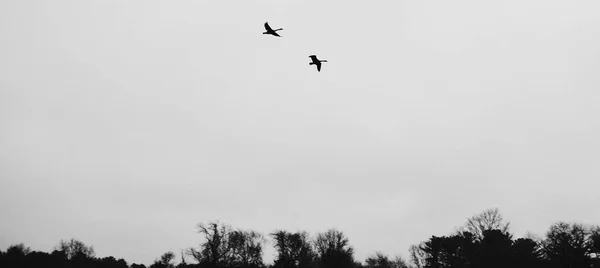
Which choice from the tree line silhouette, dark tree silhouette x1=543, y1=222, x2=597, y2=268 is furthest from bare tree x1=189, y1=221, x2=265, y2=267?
dark tree silhouette x1=543, y1=222, x2=597, y2=268

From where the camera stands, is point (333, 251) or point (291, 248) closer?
point (333, 251)

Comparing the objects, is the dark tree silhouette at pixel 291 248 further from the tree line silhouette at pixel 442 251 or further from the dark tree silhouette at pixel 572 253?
the dark tree silhouette at pixel 572 253

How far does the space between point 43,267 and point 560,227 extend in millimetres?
81520

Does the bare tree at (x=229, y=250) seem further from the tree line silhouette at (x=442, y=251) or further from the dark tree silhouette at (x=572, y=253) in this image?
the dark tree silhouette at (x=572, y=253)

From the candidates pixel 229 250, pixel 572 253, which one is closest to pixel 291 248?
pixel 229 250

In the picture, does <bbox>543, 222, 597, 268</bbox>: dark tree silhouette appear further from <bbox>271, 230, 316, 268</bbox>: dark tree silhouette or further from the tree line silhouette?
<bbox>271, 230, 316, 268</bbox>: dark tree silhouette

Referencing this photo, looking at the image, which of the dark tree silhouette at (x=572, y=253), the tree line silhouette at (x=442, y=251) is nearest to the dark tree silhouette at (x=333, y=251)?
the tree line silhouette at (x=442, y=251)

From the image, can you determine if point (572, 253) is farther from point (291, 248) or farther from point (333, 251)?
point (291, 248)

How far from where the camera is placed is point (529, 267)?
37188 millimetres

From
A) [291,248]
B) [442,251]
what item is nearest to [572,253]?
[442,251]

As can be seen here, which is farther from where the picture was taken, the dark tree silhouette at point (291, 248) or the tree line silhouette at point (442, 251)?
the dark tree silhouette at point (291, 248)

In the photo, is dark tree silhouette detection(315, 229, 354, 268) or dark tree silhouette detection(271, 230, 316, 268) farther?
dark tree silhouette detection(271, 230, 316, 268)

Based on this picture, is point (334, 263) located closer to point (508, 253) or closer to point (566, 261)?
point (508, 253)

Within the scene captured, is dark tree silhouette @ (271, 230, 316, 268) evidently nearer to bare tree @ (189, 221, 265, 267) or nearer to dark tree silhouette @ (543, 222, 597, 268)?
bare tree @ (189, 221, 265, 267)
